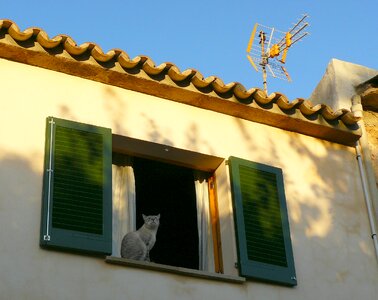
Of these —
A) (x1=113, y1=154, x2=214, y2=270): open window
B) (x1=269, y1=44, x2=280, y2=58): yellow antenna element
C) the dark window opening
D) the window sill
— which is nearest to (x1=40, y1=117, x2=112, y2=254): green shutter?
the window sill

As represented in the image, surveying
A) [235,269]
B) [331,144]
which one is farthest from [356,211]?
[235,269]

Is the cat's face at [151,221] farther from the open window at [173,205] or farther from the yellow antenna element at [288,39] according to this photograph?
the yellow antenna element at [288,39]

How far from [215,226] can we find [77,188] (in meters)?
1.60

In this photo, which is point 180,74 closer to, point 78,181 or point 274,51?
point 78,181

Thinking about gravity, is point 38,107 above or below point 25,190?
above

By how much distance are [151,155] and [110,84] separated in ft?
2.62

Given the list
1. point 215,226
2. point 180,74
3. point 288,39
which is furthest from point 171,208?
point 288,39

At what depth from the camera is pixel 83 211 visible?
7.71 meters

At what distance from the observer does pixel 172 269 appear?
302 inches

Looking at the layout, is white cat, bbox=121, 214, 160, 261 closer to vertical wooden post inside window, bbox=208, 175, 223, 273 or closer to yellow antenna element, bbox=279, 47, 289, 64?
vertical wooden post inside window, bbox=208, 175, 223, 273

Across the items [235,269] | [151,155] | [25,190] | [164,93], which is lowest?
[235,269]

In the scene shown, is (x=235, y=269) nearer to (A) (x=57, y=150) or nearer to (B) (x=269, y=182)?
(B) (x=269, y=182)

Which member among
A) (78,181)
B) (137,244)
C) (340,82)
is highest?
(340,82)

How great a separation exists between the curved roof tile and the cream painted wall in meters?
0.27
